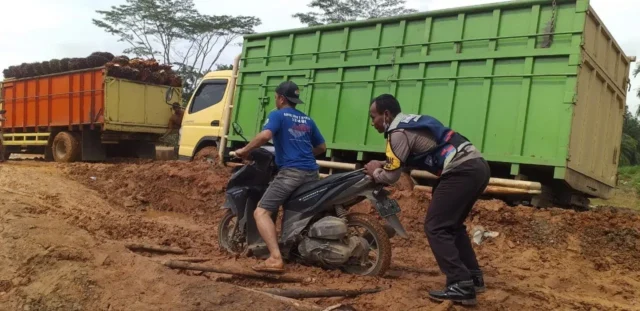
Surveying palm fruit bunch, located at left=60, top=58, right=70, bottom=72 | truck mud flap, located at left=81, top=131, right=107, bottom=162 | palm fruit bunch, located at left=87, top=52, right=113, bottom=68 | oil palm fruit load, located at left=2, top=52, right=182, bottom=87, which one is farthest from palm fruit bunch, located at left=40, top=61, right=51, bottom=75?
truck mud flap, located at left=81, top=131, right=107, bottom=162

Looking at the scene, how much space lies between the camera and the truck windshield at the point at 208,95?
10.3m

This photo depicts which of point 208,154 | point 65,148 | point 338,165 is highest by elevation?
point 338,165

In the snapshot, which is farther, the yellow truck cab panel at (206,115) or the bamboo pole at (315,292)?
the yellow truck cab panel at (206,115)

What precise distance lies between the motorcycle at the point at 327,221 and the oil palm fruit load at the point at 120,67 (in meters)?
9.84

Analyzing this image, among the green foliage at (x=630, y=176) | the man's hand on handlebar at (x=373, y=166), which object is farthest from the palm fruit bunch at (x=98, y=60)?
the green foliage at (x=630, y=176)

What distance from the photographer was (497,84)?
695cm

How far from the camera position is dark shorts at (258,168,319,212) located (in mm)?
4727

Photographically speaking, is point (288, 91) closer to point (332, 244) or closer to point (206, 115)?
point (332, 244)

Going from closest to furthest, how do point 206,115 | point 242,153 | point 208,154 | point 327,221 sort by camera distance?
point 327,221
point 242,153
point 208,154
point 206,115

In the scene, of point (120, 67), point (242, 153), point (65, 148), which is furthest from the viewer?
point (65, 148)

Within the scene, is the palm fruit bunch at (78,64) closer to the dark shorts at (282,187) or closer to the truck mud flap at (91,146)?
the truck mud flap at (91,146)

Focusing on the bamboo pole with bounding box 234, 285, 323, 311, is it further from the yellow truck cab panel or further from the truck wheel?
the yellow truck cab panel

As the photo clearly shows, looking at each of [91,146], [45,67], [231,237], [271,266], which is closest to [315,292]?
[271,266]

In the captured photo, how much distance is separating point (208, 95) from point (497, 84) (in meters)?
5.57
